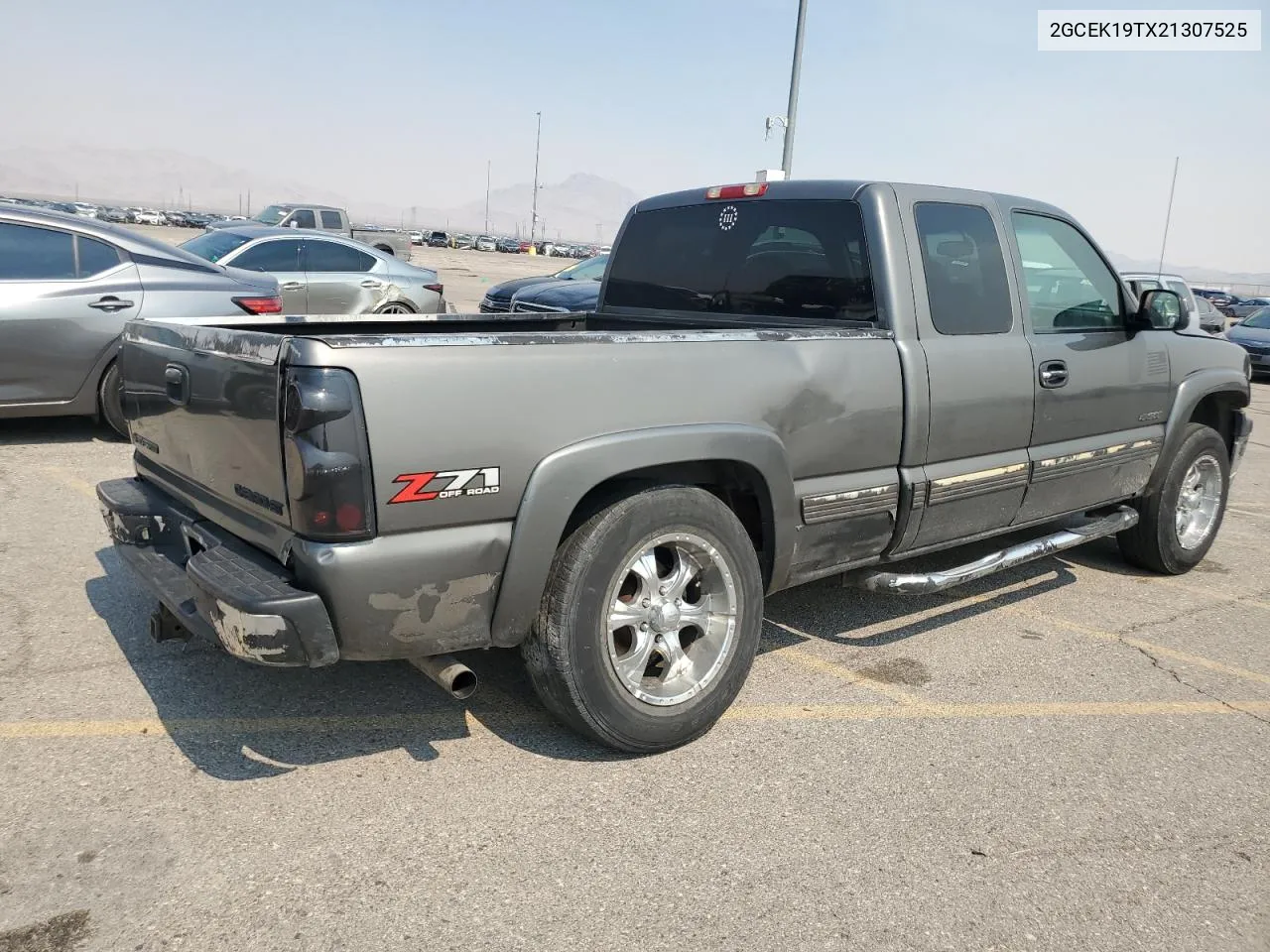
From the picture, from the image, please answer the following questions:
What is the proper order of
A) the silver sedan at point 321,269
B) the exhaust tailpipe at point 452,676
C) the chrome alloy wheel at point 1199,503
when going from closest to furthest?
the exhaust tailpipe at point 452,676 → the chrome alloy wheel at point 1199,503 → the silver sedan at point 321,269

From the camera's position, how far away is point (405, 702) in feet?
12.4

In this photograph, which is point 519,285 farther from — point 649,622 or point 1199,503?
point 649,622

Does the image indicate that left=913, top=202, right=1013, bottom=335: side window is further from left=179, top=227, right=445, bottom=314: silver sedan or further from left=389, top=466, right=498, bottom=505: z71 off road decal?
left=179, top=227, right=445, bottom=314: silver sedan

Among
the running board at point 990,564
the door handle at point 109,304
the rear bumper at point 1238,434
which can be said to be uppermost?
the door handle at point 109,304

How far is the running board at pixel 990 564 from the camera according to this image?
410cm

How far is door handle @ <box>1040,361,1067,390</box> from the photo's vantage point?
4.58 m

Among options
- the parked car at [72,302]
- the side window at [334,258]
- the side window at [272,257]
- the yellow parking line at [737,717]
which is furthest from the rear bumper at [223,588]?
the side window at [334,258]

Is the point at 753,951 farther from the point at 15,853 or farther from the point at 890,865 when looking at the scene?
the point at 15,853

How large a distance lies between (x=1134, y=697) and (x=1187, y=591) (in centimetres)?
186

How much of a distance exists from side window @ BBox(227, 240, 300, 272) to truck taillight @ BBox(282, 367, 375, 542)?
380 inches

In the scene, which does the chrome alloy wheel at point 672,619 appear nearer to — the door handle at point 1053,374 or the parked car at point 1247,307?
the door handle at point 1053,374

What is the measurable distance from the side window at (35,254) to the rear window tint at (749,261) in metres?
4.12

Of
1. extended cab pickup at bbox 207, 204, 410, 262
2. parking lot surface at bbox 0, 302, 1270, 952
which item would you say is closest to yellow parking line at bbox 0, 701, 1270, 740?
parking lot surface at bbox 0, 302, 1270, 952

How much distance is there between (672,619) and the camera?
137 inches
